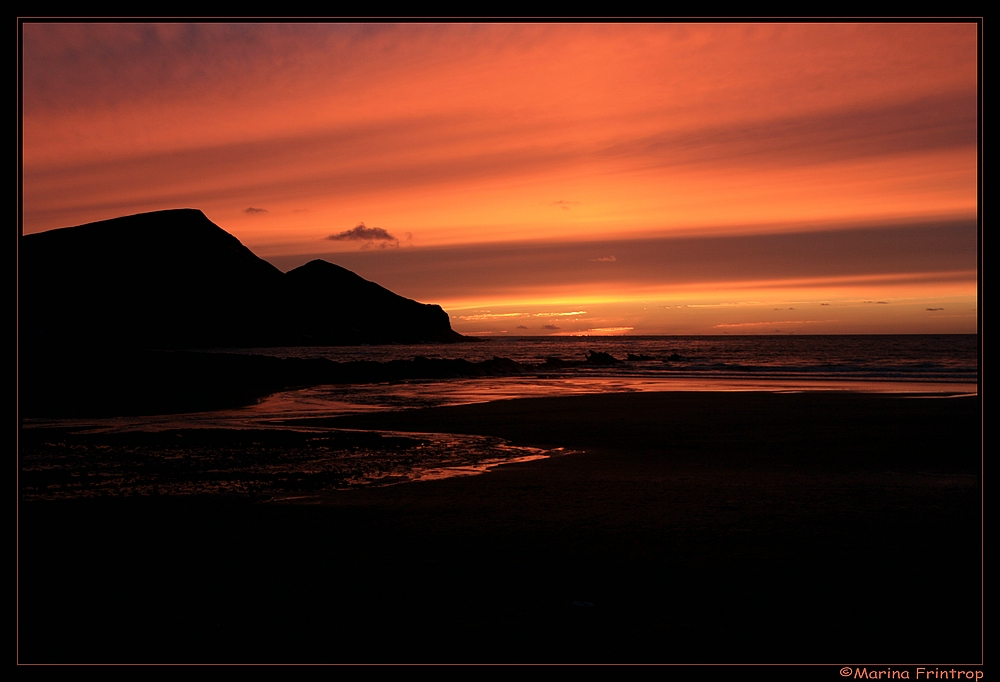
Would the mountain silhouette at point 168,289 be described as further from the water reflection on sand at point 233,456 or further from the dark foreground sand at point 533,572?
the dark foreground sand at point 533,572

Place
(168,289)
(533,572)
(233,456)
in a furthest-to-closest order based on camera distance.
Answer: (168,289)
(233,456)
(533,572)

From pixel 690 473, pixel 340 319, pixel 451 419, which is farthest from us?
pixel 340 319

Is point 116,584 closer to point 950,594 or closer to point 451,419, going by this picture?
point 950,594

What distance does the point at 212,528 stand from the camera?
6973mm

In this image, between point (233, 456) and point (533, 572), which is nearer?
point (533, 572)

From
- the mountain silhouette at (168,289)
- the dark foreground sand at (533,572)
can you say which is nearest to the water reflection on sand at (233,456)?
the dark foreground sand at (533,572)

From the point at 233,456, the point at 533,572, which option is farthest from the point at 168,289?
the point at 533,572

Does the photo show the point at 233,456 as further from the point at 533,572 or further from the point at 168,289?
the point at 168,289

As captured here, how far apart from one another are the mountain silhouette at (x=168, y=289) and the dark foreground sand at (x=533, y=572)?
120 metres

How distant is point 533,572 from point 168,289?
513 ft

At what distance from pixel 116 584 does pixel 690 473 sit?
734 cm

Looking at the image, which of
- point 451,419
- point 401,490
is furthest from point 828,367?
Result: point 401,490

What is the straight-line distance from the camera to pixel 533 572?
5.62m

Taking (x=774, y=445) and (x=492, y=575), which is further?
(x=774, y=445)
